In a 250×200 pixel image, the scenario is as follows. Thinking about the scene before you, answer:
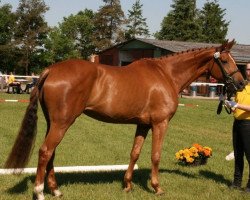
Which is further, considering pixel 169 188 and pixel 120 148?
pixel 120 148

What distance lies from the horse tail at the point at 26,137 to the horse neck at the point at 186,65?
2118mm

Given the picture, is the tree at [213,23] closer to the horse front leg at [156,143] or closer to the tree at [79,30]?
the tree at [79,30]

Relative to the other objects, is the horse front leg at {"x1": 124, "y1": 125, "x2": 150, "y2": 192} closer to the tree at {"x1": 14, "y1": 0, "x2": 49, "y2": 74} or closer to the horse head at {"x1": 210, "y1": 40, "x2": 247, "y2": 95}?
the horse head at {"x1": 210, "y1": 40, "x2": 247, "y2": 95}

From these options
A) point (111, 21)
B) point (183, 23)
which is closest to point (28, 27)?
point (111, 21)

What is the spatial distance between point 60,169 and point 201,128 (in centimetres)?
861

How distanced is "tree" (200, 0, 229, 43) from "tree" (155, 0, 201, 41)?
4.43 meters

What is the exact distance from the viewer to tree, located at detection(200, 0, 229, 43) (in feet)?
263

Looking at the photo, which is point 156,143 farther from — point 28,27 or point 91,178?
point 28,27

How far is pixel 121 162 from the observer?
8977mm

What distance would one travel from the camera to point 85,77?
597cm

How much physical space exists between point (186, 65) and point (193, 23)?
2748 inches

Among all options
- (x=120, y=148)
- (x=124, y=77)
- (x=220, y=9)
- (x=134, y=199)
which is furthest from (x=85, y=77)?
(x=220, y=9)

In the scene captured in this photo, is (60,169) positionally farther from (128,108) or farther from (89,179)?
(128,108)

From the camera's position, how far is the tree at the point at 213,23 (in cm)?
8012
